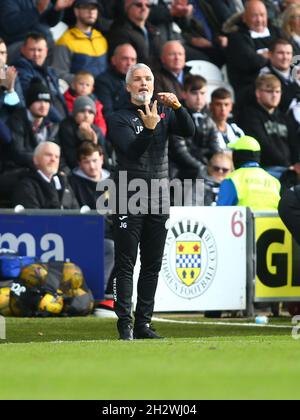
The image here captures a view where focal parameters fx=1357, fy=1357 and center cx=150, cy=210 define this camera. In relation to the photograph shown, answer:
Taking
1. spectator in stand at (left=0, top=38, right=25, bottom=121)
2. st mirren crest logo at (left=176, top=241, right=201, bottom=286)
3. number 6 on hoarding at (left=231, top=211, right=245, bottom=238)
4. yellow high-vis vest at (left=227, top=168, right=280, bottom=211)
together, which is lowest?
st mirren crest logo at (left=176, top=241, right=201, bottom=286)

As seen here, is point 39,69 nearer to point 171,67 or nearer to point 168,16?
point 171,67

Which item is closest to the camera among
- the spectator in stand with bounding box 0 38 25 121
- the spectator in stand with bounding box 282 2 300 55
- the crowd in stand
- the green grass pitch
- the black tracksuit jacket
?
the green grass pitch

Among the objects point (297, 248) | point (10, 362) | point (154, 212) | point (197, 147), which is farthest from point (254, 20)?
point (10, 362)

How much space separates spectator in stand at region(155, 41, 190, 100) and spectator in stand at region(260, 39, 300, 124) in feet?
5.49

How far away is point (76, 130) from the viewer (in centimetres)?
1909

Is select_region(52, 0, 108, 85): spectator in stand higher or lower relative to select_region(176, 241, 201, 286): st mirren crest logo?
higher

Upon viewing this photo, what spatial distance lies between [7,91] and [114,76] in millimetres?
2385

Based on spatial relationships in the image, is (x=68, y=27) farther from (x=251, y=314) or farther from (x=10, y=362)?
(x=10, y=362)

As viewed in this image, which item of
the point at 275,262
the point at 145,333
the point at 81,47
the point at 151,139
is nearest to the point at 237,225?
the point at 275,262

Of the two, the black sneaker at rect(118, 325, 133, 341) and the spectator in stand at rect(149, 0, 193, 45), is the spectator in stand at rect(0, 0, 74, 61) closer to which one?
the spectator in stand at rect(149, 0, 193, 45)

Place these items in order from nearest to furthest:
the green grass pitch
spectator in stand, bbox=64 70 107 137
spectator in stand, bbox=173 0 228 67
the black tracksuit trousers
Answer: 1. the green grass pitch
2. the black tracksuit trousers
3. spectator in stand, bbox=64 70 107 137
4. spectator in stand, bbox=173 0 228 67

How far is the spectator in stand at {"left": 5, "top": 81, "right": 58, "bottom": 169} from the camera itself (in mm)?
18266

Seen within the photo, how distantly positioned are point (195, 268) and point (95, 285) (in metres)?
1.41

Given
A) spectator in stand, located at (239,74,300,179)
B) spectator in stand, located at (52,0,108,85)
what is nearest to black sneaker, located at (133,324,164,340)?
spectator in stand, located at (52,0,108,85)
